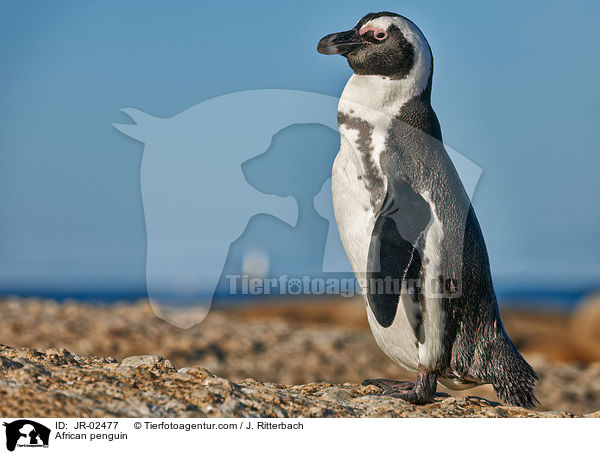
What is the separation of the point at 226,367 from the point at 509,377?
103 inches

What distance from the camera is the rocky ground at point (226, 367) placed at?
2.14 metres

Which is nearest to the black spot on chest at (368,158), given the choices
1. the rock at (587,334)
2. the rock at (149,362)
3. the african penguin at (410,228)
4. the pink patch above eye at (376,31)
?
the african penguin at (410,228)

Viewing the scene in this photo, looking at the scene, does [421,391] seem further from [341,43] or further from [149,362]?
[341,43]

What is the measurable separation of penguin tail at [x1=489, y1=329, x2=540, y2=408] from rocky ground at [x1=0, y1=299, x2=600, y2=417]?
64mm

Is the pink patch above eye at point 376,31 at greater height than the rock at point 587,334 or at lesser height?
greater

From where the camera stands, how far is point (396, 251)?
2.62 meters

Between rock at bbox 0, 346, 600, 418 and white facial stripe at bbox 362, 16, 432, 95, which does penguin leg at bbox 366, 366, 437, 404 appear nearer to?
rock at bbox 0, 346, 600, 418

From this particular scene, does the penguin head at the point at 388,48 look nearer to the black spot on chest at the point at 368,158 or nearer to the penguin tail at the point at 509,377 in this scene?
the black spot on chest at the point at 368,158

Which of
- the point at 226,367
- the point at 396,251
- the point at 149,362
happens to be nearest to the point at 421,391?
the point at 396,251

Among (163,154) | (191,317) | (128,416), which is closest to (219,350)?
(191,317)

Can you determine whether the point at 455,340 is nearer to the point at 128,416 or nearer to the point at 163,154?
the point at 128,416
